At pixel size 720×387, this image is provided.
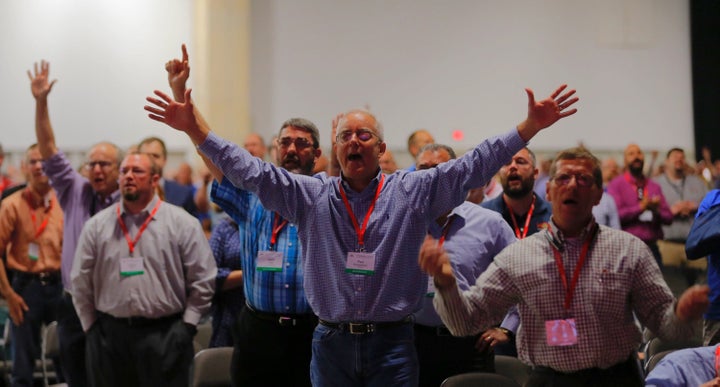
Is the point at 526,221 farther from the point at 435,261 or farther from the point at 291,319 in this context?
the point at 435,261

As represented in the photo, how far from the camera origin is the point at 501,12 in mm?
11891

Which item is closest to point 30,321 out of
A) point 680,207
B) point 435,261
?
point 435,261

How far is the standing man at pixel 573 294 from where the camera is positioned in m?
2.59

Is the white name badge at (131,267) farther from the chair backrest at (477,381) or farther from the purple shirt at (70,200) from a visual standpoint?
the chair backrest at (477,381)

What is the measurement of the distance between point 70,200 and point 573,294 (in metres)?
3.50

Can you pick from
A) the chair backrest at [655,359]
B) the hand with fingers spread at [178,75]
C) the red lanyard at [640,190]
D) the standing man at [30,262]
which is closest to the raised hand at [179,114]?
the hand with fingers spread at [178,75]

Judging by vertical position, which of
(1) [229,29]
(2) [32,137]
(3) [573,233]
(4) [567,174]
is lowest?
(3) [573,233]

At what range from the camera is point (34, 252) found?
5.97 meters

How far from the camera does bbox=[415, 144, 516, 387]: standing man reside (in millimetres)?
3795

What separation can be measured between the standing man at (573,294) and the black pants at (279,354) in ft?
3.91

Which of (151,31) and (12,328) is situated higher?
(151,31)

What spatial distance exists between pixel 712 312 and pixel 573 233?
1337mm

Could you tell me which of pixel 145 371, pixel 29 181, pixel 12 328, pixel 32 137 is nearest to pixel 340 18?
pixel 32 137

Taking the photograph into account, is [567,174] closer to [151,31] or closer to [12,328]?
[12,328]
